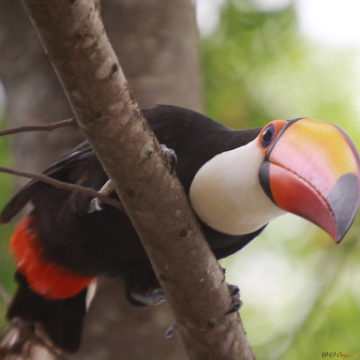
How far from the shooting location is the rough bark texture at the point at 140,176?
5.44ft

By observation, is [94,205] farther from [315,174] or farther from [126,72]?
[126,72]

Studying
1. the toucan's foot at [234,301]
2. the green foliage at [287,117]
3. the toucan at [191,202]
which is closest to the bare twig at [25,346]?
the toucan at [191,202]

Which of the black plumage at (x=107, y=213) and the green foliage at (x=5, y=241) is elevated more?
the black plumage at (x=107, y=213)

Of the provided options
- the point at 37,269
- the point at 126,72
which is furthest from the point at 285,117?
the point at 37,269

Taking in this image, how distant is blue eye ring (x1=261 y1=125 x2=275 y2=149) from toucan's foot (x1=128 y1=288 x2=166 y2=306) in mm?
903

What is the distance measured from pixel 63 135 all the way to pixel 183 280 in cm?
135

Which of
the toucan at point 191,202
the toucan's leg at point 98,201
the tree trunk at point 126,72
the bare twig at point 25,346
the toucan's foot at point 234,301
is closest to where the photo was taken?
the toucan at point 191,202

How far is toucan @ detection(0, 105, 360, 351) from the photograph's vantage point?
2.03 metres

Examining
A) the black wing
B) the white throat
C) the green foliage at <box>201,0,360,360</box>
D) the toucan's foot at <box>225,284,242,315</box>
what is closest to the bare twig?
the black wing

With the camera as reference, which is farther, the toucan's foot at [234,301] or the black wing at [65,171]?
the black wing at [65,171]

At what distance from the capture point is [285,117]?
4465 millimetres

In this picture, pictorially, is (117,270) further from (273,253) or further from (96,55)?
(273,253)

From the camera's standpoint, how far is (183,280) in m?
2.11

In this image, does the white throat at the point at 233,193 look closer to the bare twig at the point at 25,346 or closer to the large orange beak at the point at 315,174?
the large orange beak at the point at 315,174
